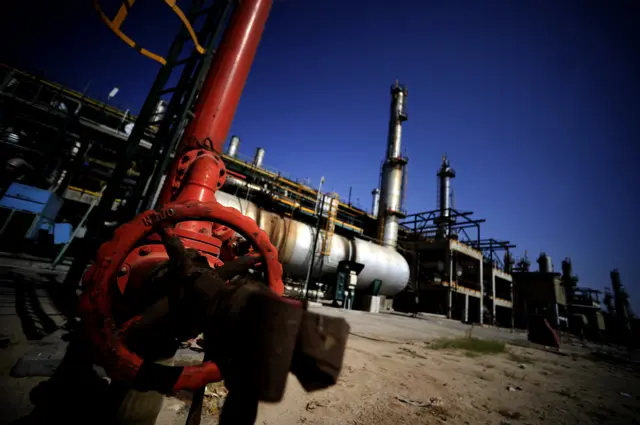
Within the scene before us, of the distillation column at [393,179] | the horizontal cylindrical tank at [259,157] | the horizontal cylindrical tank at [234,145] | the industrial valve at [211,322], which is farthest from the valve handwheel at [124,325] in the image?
the horizontal cylindrical tank at [259,157]

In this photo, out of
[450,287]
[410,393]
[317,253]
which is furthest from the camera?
[450,287]

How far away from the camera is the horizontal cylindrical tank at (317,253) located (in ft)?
28.5

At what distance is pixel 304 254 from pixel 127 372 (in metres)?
8.49

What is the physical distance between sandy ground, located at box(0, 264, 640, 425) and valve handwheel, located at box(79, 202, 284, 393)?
673mm

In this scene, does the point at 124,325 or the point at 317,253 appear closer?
the point at 124,325

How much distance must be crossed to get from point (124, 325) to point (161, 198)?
1.36m

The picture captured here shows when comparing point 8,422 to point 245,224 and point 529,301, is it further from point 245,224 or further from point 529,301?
point 529,301

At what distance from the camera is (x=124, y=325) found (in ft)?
3.44

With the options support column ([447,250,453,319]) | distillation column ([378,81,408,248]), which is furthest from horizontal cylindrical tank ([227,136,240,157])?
support column ([447,250,453,319])

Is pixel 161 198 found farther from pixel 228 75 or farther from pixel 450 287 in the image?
pixel 450 287

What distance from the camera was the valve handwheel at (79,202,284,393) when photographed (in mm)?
998

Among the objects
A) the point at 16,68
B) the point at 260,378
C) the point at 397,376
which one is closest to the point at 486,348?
the point at 397,376

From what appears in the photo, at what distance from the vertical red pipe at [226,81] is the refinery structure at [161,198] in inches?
18.2

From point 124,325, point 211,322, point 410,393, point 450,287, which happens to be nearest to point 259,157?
point 450,287
